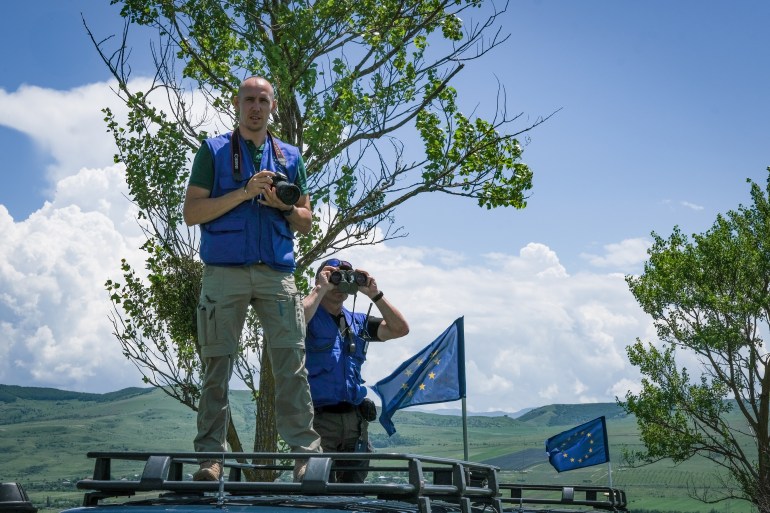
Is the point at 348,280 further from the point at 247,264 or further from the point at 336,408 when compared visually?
the point at 247,264

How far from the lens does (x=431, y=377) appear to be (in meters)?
9.89

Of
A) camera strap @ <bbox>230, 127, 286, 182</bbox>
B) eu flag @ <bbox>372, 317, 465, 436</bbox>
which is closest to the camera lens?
camera strap @ <bbox>230, 127, 286, 182</bbox>

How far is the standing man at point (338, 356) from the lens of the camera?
6953 mm

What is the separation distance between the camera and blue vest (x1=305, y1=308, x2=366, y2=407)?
7035 mm

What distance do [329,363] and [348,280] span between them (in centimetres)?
61

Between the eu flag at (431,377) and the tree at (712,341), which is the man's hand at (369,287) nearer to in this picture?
the eu flag at (431,377)

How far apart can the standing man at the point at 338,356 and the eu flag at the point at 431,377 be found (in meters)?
2.14

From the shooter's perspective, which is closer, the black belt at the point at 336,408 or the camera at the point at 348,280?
the camera at the point at 348,280

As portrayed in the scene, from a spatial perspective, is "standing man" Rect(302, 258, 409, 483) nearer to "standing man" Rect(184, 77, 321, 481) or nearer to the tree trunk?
"standing man" Rect(184, 77, 321, 481)

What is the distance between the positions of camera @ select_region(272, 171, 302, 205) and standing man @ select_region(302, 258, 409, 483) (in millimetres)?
1232

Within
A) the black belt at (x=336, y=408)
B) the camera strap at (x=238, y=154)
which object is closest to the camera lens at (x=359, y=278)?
the black belt at (x=336, y=408)

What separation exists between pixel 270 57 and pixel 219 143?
1059 cm

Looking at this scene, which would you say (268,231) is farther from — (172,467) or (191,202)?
(172,467)

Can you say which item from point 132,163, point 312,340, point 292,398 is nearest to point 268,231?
point 292,398
